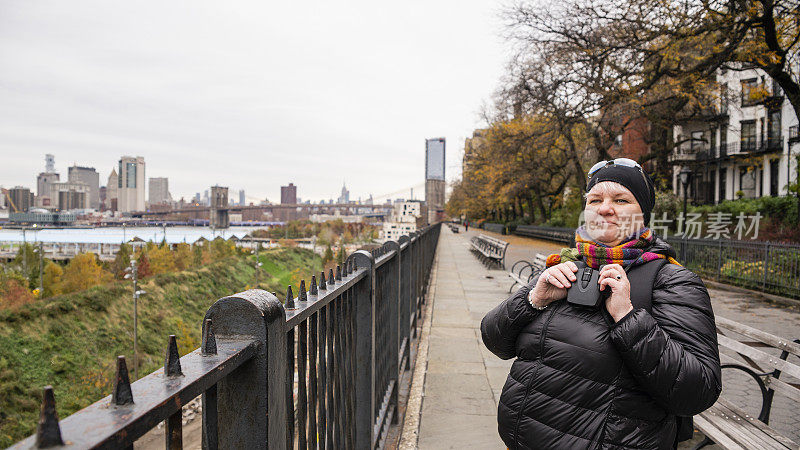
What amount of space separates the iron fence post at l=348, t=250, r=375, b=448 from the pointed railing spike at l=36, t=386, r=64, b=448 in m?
2.12

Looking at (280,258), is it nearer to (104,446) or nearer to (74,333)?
(74,333)

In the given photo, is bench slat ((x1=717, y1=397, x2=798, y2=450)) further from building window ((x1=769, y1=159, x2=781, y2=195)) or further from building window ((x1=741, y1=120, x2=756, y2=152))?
building window ((x1=741, y1=120, x2=756, y2=152))

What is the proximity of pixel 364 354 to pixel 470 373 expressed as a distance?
110 inches

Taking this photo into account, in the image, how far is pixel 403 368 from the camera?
202 inches

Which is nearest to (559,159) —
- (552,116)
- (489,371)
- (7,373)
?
(552,116)

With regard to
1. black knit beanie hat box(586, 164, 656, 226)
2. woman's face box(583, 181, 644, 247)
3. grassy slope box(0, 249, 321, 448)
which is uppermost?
black knit beanie hat box(586, 164, 656, 226)

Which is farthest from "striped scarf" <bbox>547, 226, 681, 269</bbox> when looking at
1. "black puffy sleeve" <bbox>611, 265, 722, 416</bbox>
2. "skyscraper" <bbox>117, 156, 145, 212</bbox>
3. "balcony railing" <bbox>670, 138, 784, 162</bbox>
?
"skyscraper" <bbox>117, 156, 145, 212</bbox>

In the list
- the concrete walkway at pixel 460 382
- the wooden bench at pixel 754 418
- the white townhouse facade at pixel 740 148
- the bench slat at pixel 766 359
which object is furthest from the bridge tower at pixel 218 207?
the wooden bench at pixel 754 418

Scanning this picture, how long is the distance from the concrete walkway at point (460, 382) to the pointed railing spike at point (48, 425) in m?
3.30

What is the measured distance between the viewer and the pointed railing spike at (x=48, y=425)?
55 centimetres

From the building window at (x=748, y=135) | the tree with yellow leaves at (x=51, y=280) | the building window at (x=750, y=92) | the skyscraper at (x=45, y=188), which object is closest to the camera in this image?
the building window at (x=750, y=92)

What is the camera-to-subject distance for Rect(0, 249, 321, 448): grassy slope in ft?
90.5

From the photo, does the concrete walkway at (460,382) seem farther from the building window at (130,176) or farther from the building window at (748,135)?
the building window at (130,176)

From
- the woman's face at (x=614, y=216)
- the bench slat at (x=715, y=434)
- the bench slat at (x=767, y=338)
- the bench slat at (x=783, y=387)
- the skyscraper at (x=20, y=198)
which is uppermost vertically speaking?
the skyscraper at (x=20, y=198)
